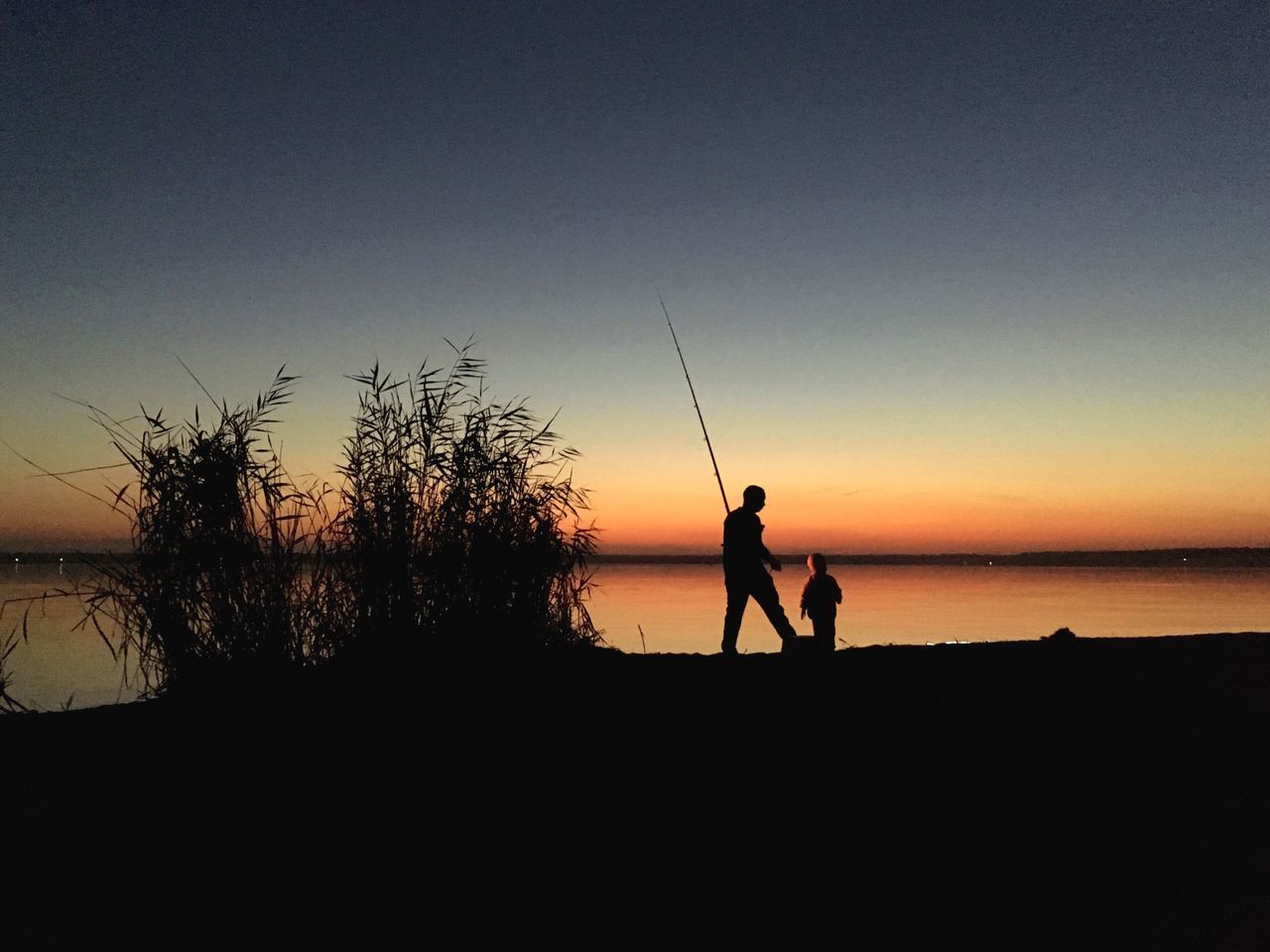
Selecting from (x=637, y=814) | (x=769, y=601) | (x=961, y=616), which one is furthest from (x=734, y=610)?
(x=961, y=616)

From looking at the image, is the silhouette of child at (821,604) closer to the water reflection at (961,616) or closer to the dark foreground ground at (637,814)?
the dark foreground ground at (637,814)

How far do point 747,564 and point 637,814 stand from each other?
17.1 feet

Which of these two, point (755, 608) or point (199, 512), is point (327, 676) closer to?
point (199, 512)

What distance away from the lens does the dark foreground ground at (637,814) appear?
304cm

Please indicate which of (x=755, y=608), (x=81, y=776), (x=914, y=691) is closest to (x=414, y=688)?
(x=81, y=776)

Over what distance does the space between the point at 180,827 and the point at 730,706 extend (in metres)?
3.10

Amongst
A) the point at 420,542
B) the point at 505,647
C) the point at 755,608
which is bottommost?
the point at 755,608

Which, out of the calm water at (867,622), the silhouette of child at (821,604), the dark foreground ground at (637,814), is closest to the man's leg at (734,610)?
the silhouette of child at (821,604)

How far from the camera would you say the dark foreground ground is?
3039 millimetres

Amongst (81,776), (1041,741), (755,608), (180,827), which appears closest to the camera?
(180,827)

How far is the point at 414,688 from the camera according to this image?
18.3 feet

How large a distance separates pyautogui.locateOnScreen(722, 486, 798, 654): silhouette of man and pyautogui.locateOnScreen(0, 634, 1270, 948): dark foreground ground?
281 cm

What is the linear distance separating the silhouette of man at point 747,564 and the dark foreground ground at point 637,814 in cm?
281

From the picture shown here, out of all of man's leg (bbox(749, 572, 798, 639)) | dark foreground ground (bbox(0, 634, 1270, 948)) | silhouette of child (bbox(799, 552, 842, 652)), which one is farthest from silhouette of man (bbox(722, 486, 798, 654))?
dark foreground ground (bbox(0, 634, 1270, 948))
